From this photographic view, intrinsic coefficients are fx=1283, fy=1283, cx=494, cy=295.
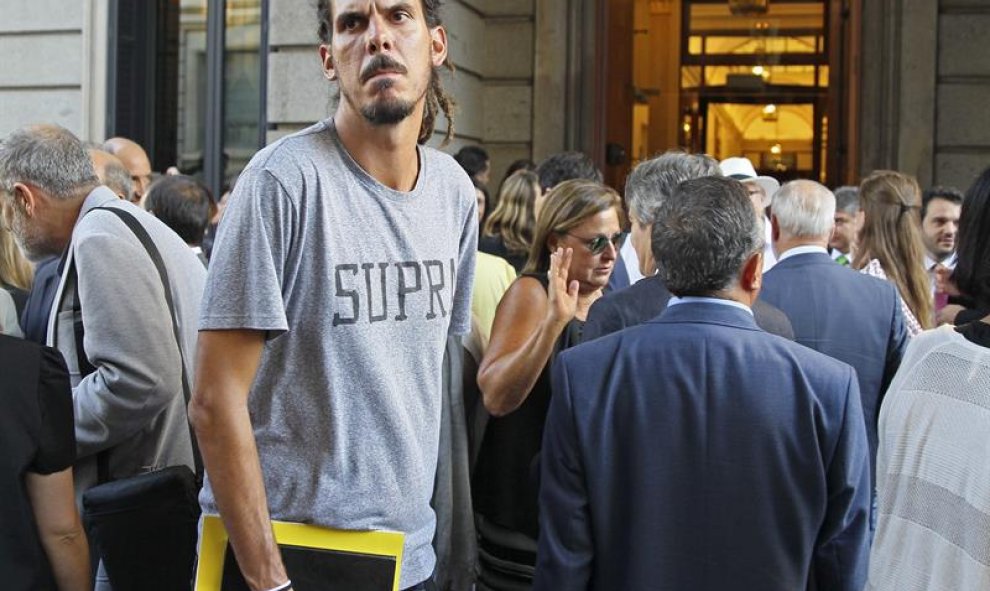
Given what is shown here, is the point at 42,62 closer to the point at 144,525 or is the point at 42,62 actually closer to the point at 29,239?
the point at 29,239

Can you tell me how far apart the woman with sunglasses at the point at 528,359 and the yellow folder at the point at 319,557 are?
1491 millimetres

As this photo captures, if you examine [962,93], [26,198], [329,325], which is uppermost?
[962,93]

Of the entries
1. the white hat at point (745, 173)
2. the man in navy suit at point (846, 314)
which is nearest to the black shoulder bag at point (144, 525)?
the man in navy suit at point (846, 314)

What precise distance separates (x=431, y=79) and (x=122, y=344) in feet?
4.33

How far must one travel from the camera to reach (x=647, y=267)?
16.3ft

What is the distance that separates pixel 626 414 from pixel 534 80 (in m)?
9.53

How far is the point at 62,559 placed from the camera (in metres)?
3.27

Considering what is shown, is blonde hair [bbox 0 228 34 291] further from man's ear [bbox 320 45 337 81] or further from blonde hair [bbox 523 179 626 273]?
man's ear [bbox 320 45 337 81]

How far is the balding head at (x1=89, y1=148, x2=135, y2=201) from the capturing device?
586cm

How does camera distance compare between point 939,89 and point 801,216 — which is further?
point 939,89

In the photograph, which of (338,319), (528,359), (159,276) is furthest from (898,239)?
(338,319)

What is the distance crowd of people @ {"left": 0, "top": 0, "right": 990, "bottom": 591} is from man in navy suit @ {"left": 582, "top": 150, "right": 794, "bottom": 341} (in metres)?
0.01

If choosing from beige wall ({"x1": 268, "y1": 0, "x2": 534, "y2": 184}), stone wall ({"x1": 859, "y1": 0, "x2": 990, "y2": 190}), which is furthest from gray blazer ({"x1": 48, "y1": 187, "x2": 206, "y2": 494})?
stone wall ({"x1": 859, "y1": 0, "x2": 990, "y2": 190})

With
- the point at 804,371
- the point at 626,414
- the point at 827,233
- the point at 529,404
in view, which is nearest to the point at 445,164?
the point at 626,414
